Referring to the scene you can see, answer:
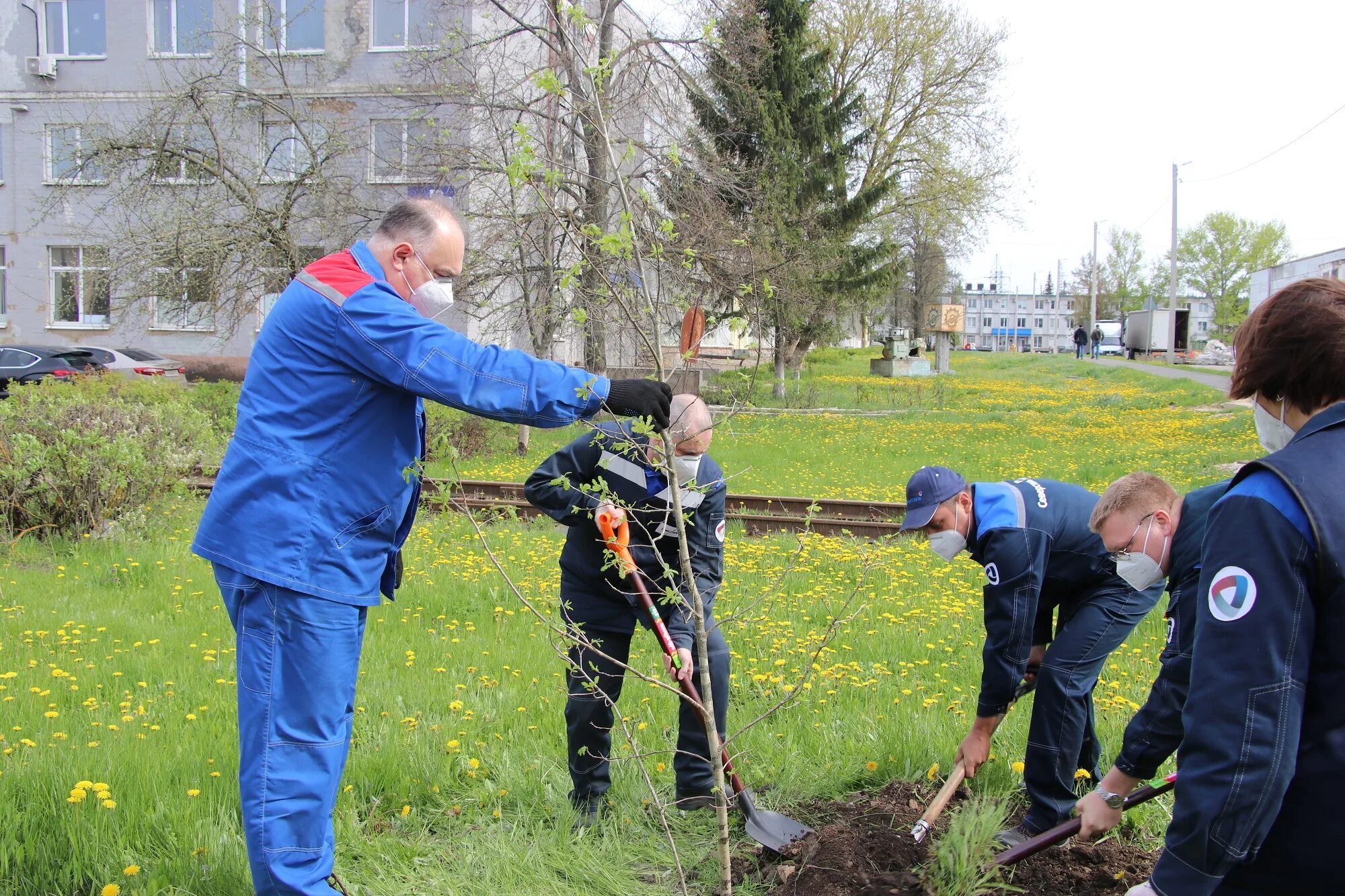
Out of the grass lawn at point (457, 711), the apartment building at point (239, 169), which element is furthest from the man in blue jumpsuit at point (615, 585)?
the apartment building at point (239, 169)

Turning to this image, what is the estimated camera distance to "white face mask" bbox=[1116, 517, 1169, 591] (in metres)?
2.96

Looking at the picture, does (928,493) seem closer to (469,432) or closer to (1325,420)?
(1325,420)

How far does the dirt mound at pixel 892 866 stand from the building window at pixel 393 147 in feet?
50.6

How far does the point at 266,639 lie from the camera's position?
2469 mm

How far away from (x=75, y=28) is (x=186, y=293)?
57.4 ft

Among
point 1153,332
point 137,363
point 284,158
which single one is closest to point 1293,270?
point 1153,332

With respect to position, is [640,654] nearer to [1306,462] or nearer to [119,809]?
[119,809]

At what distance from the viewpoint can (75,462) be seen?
790cm

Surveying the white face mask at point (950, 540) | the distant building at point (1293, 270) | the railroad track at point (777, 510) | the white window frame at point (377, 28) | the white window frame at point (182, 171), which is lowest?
the railroad track at point (777, 510)

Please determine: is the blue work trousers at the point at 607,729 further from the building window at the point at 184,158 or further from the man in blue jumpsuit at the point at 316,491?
the building window at the point at 184,158

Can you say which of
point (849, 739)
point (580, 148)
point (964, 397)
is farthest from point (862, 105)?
point (849, 739)

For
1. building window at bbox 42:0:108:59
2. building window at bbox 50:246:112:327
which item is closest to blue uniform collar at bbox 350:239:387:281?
building window at bbox 50:246:112:327

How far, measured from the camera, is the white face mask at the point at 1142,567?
2.96 meters

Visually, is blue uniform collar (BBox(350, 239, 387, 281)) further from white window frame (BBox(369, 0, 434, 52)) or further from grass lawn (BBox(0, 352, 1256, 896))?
white window frame (BBox(369, 0, 434, 52))
